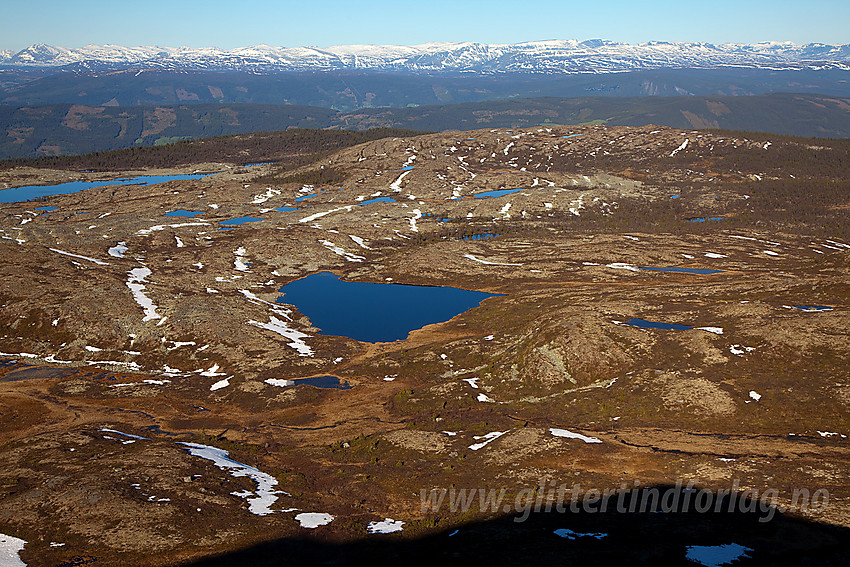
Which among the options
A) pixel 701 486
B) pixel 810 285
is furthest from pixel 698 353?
pixel 810 285

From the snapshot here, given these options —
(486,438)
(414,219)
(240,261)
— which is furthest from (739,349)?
(414,219)

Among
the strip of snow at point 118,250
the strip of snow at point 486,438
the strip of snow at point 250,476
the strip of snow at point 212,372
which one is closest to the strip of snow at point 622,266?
the strip of snow at point 486,438

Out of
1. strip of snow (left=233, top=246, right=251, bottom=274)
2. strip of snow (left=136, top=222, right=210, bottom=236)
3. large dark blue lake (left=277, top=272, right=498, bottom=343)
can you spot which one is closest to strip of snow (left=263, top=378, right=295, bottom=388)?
large dark blue lake (left=277, top=272, right=498, bottom=343)

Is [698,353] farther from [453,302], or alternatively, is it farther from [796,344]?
[453,302]

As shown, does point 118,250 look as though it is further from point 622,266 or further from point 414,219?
point 622,266

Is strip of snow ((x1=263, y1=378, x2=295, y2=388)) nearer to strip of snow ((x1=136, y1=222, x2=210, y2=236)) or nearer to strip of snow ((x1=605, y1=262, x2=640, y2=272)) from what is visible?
strip of snow ((x1=605, y1=262, x2=640, y2=272))

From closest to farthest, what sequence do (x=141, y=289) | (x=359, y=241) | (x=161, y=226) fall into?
(x=141, y=289), (x=359, y=241), (x=161, y=226)

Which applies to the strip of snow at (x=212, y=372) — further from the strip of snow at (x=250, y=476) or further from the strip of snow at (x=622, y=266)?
the strip of snow at (x=622, y=266)
